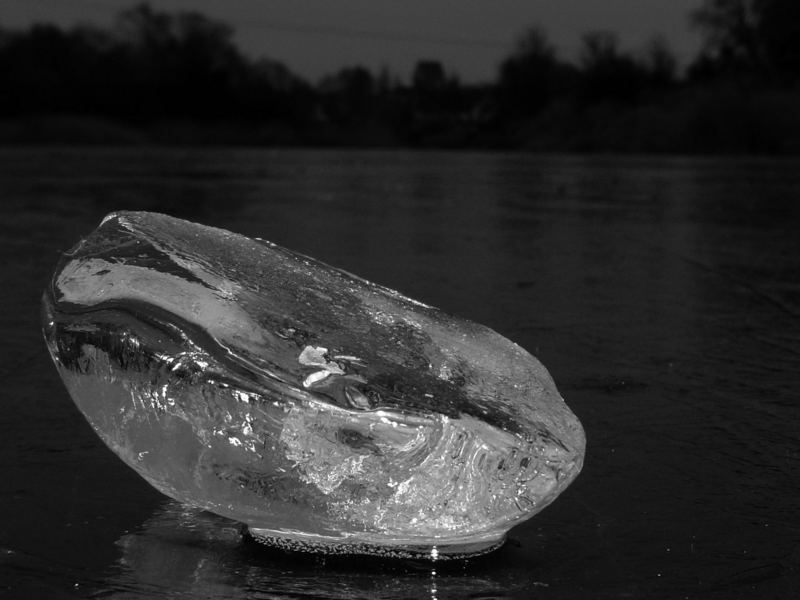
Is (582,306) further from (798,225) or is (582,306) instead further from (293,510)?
(798,225)

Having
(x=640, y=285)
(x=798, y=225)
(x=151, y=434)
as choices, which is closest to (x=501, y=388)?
(x=151, y=434)

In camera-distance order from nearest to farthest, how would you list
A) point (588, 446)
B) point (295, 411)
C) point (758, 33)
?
1. point (295, 411)
2. point (588, 446)
3. point (758, 33)

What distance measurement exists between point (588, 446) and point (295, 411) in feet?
3.15

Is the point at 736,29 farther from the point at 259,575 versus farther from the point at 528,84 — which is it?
the point at 259,575

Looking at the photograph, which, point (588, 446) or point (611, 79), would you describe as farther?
point (611, 79)

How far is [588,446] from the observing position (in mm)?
2602

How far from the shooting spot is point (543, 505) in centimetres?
193

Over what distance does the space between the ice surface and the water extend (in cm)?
8

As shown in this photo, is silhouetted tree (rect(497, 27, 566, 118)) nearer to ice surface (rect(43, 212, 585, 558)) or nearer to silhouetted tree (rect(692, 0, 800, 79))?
silhouetted tree (rect(692, 0, 800, 79))

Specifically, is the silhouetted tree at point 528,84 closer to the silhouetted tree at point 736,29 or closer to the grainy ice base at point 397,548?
the silhouetted tree at point 736,29

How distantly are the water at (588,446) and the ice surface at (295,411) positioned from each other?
0.08 metres

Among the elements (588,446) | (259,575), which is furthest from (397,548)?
(588,446)

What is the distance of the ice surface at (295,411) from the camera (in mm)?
1832

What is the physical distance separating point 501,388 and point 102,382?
636mm
